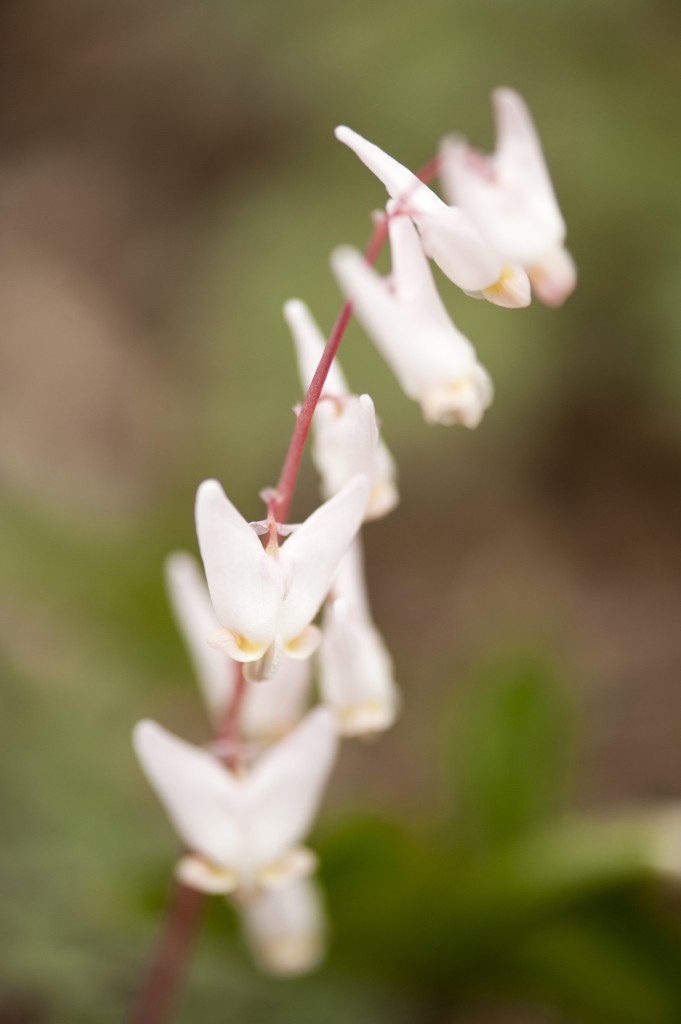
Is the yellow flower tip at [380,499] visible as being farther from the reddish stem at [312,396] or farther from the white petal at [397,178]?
the white petal at [397,178]

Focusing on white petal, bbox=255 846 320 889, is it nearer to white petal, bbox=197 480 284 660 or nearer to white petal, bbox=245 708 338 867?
white petal, bbox=245 708 338 867

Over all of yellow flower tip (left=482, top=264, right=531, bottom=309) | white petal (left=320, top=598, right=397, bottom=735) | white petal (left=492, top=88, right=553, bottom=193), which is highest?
white petal (left=492, top=88, right=553, bottom=193)

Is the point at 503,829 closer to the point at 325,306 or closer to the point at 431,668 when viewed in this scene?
the point at 431,668

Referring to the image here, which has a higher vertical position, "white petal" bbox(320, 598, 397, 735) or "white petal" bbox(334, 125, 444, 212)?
"white petal" bbox(334, 125, 444, 212)

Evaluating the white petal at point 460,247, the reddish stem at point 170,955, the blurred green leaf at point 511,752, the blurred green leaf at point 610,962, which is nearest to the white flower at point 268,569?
the white petal at point 460,247

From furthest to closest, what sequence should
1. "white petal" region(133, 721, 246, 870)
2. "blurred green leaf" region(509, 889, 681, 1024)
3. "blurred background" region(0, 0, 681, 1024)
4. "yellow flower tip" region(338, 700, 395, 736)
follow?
1. "blurred background" region(0, 0, 681, 1024)
2. "blurred green leaf" region(509, 889, 681, 1024)
3. "yellow flower tip" region(338, 700, 395, 736)
4. "white petal" region(133, 721, 246, 870)

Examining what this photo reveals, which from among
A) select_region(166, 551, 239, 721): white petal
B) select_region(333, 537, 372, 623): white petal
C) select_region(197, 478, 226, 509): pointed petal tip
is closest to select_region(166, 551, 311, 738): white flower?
select_region(166, 551, 239, 721): white petal
